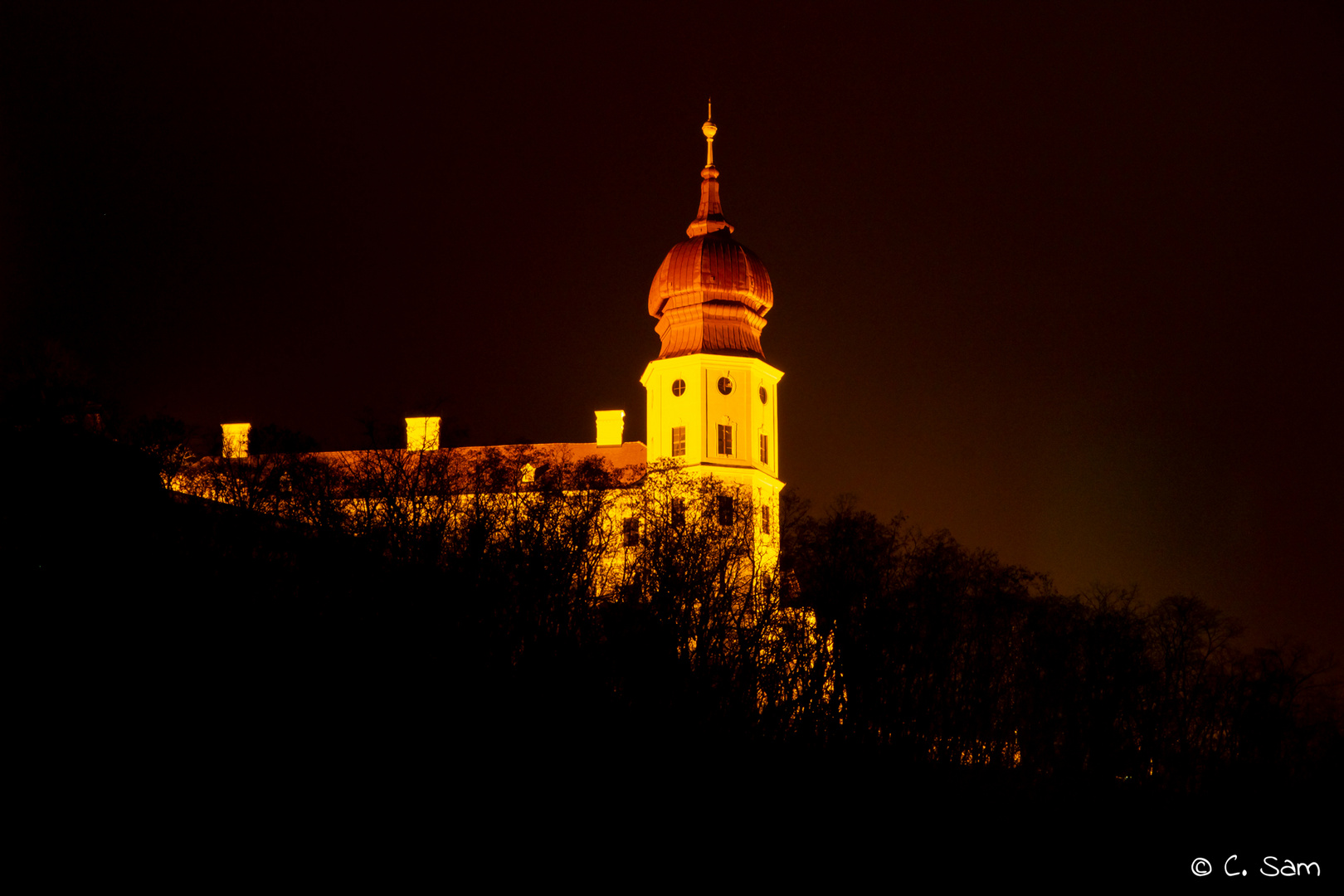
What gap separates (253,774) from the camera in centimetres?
2670

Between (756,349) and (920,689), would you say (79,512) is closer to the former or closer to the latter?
(920,689)

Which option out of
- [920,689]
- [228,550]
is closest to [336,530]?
[228,550]

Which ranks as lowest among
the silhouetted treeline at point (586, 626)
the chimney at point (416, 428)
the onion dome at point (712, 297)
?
the silhouetted treeline at point (586, 626)

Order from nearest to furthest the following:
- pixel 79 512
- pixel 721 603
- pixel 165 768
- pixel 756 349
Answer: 1. pixel 165 768
2. pixel 79 512
3. pixel 721 603
4. pixel 756 349

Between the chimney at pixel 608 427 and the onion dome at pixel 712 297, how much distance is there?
479 cm

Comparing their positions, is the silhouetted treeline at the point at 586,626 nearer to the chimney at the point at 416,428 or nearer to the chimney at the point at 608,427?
the chimney at the point at 416,428

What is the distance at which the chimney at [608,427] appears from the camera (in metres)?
65.9

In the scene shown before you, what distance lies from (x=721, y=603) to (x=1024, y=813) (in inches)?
327

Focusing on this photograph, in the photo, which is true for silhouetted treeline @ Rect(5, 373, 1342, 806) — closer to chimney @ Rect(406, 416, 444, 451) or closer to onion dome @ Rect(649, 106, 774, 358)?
chimney @ Rect(406, 416, 444, 451)

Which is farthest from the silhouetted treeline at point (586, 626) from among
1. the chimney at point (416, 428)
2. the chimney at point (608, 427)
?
the chimney at point (608, 427)

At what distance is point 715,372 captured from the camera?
60.2 metres

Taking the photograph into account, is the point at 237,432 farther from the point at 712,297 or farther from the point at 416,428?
the point at 712,297

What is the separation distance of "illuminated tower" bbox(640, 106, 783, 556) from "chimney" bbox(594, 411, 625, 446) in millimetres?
3143

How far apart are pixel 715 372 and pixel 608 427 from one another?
7306 mm
